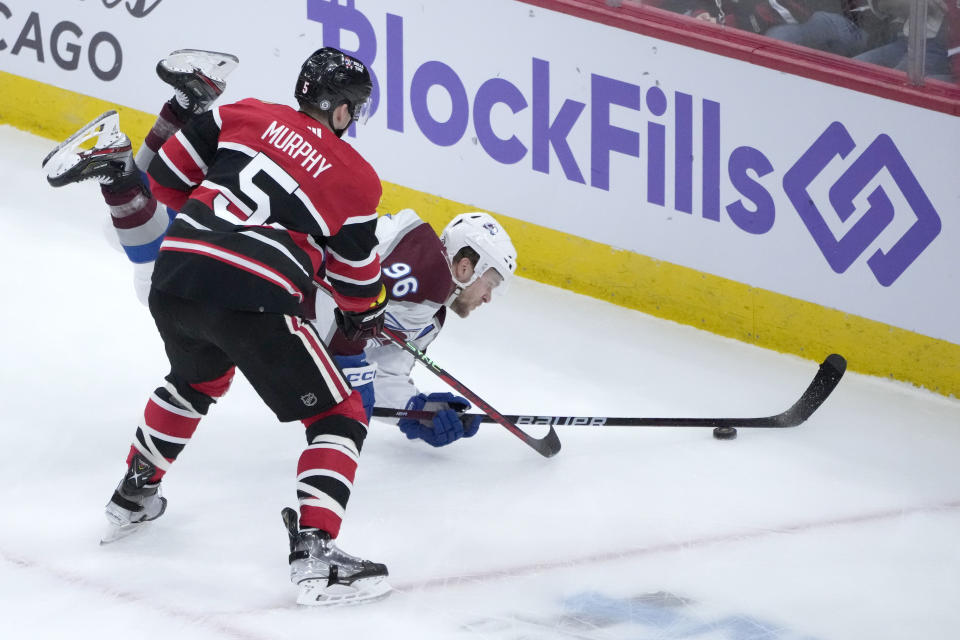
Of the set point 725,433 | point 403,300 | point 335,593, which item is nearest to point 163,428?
point 335,593

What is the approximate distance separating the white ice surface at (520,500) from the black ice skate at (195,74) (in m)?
0.85

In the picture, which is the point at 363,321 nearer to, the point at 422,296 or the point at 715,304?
the point at 422,296

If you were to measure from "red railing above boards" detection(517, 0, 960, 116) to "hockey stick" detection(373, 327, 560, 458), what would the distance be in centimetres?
136

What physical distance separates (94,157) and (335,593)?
1.21 meters

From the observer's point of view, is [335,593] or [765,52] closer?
[335,593]

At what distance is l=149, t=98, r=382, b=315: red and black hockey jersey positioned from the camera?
2.67 m

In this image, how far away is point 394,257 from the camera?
329cm

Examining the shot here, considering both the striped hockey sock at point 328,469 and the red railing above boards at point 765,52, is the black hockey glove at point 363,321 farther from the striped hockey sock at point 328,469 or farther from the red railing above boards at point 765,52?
the red railing above boards at point 765,52

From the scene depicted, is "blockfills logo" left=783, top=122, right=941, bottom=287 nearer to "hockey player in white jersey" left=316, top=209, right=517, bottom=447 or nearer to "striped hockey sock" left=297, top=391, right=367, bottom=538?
"hockey player in white jersey" left=316, top=209, right=517, bottom=447

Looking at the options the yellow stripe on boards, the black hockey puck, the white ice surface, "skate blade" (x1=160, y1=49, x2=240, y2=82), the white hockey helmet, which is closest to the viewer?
the white ice surface

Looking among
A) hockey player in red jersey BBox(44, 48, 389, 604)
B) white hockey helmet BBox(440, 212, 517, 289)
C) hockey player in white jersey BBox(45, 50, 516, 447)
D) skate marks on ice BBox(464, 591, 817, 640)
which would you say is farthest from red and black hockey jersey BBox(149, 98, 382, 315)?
skate marks on ice BBox(464, 591, 817, 640)

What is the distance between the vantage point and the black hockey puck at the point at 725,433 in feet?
12.3

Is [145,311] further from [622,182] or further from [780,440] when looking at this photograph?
[780,440]

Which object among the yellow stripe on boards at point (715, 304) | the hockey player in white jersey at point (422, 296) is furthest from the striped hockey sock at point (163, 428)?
the yellow stripe on boards at point (715, 304)
